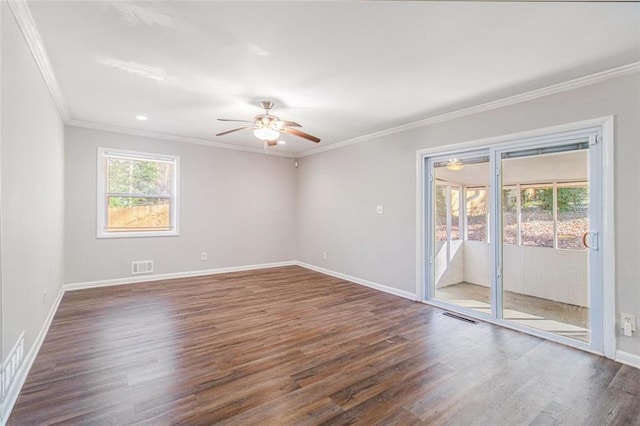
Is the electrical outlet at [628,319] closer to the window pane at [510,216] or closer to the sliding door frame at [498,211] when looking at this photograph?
the sliding door frame at [498,211]

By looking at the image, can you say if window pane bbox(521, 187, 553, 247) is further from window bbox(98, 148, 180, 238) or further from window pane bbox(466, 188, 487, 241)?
window bbox(98, 148, 180, 238)

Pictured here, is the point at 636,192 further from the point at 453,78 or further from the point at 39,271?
the point at 39,271

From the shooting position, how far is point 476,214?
12.3ft

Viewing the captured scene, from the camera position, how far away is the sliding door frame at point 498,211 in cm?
262

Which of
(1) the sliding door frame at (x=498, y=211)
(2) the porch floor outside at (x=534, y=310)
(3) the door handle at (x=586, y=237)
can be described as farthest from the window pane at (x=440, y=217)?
(3) the door handle at (x=586, y=237)

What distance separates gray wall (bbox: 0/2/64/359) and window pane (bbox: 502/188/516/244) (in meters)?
4.38

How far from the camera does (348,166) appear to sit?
547 centimetres

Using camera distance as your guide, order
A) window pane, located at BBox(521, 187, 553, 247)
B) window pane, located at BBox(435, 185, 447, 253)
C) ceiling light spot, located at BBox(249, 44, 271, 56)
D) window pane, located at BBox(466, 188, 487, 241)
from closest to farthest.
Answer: ceiling light spot, located at BBox(249, 44, 271, 56)
window pane, located at BBox(521, 187, 553, 247)
window pane, located at BBox(466, 188, 487, 241)
window pane, located at BBox(435, 185, 447, 253)

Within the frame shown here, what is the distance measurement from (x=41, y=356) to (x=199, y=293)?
79.1 inches

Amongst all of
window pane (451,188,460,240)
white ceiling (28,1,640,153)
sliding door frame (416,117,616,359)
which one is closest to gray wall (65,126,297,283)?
white ceiling (28,1,640,153)

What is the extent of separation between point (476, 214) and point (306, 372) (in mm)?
2797

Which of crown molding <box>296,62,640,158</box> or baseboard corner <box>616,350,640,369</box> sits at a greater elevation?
crown molding <box>296,62,640,158</box>

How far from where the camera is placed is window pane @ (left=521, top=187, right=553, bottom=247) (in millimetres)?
3127

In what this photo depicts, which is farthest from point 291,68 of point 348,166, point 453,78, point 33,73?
point 348,166
